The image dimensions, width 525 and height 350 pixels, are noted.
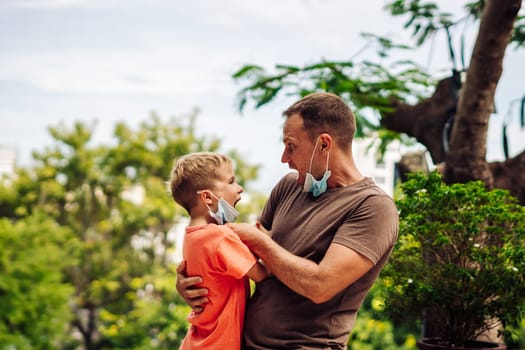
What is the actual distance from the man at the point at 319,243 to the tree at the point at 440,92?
2025 mm

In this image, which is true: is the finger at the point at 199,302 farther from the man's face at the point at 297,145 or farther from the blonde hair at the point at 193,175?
the man's face at the point at 297,145

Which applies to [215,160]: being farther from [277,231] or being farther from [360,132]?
[360,132]

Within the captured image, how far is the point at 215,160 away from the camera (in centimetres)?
206

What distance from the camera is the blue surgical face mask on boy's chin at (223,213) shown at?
79.2 inches

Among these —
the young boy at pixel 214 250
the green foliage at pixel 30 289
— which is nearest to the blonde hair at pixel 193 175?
the young boy at pixel 214 250

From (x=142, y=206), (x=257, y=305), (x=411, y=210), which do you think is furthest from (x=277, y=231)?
(x=142, y=206)

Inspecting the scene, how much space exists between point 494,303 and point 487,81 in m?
1.37

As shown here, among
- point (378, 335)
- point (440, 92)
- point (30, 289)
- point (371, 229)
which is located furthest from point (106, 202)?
point (371, 229)

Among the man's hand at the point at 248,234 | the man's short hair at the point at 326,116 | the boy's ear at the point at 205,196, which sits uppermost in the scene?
the man's short hair at the point at 326,116

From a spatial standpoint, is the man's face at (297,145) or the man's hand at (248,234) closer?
the man's hand at (248,234)

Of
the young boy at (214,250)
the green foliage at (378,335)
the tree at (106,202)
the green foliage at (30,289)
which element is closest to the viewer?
the young boy at (214,250)

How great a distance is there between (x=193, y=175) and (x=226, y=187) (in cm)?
10

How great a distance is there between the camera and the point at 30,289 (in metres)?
12.8

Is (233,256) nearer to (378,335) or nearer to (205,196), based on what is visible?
(205,196)
